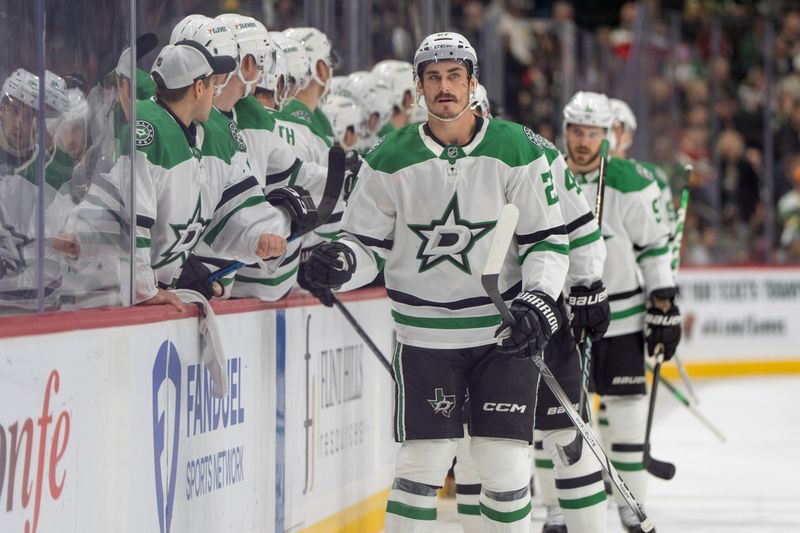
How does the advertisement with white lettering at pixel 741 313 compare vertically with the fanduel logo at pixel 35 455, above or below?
below

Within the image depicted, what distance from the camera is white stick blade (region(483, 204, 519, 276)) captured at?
3189mm

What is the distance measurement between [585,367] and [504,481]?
39.4 inches

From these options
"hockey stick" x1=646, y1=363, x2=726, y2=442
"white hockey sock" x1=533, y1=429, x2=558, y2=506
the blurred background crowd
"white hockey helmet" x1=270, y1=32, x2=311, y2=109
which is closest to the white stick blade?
"white hockey helmet" x1=270, y1=32, x2=311, y2=109

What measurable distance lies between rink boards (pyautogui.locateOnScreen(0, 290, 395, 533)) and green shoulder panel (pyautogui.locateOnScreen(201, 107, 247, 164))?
0.38 meters

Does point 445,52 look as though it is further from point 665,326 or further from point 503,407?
point 665,326

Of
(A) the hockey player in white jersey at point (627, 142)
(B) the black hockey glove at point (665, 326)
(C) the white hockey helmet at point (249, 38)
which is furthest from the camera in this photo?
(A) the hockey player in white jersey at point (627, 142)

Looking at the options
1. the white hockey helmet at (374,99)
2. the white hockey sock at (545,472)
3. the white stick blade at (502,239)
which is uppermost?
the white hockey helmet at (374,99)

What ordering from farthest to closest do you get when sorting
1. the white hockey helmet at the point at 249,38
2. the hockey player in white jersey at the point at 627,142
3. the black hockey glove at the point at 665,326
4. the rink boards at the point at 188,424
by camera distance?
the hockey player in white jersey at the point at 627,142
the black hockey glove at the point at 665,326
the white hockey helmet at the point at 249,38
the rink boards at the point at 188,424

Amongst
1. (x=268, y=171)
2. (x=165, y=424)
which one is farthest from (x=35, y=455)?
(x=268, y=171)

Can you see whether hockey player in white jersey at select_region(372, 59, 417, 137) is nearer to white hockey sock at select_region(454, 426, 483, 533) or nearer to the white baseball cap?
white hockey sock at select_region(454, 426, 483, 533)

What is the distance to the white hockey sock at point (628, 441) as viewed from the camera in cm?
469

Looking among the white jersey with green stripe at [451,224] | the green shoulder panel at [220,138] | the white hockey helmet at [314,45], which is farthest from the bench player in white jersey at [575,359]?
the white hockey helmet at [314,45]

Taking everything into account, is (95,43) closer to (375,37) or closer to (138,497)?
(138,497)

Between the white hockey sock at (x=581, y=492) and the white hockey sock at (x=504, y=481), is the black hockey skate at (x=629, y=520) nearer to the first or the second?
the white hockey sock at (x=581, y=492)
